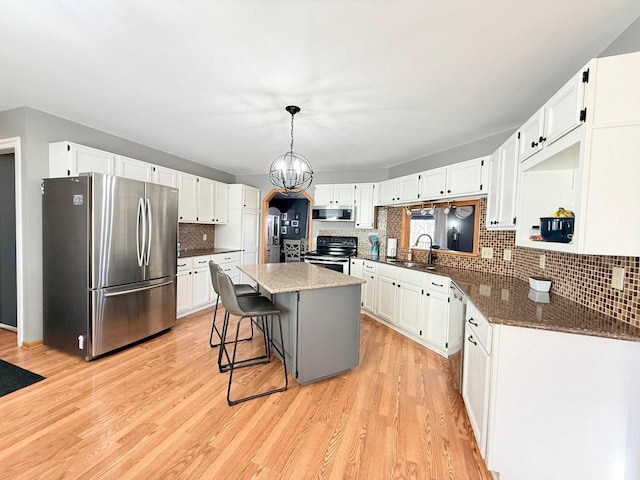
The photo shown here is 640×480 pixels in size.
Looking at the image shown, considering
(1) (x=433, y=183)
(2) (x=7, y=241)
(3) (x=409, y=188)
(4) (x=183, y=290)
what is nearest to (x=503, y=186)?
(1) (x=433, y=183)

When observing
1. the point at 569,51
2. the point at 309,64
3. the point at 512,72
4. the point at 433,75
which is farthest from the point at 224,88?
the point at 569,51

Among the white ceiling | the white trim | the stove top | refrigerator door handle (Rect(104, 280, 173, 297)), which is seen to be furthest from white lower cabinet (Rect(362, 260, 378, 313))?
the white trim

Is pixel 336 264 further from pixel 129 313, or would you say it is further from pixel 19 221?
pixel 19 221

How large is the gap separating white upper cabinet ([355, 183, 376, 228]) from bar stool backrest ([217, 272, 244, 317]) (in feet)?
9.62

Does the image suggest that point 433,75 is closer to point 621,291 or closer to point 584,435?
point 621,291

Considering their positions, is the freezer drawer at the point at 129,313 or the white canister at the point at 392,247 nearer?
the freezer drawer at the point at 129,313

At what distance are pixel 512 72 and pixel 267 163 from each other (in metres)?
3.59

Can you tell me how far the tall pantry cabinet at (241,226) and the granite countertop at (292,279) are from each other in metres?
2.18

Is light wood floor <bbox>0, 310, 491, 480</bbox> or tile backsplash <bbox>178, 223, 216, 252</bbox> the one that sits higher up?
tile backsplash <bbox>178, 223, 216, 252</bbox>

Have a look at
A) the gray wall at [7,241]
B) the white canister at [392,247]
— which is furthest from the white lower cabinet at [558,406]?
the gray wall at [7,241]

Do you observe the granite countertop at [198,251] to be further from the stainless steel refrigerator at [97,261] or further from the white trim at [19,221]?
the white trim at [19,221]

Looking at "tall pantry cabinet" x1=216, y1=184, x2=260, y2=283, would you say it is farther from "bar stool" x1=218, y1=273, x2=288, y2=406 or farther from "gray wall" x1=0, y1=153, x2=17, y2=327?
"gray wall" x1=0, y1=153, x2=17, y2=327

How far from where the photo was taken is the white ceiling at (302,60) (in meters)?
1.44

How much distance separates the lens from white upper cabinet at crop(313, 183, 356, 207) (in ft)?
15.7
